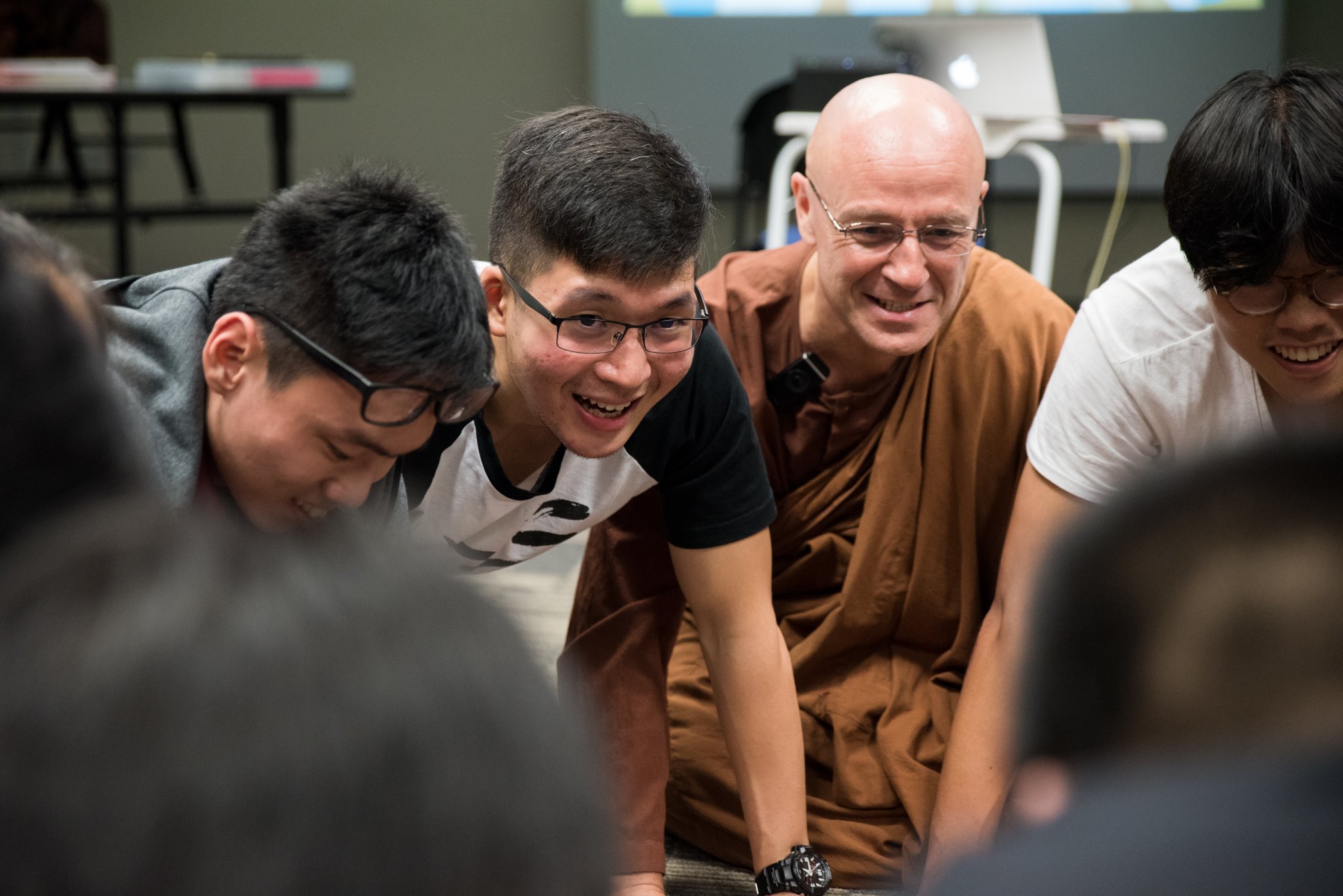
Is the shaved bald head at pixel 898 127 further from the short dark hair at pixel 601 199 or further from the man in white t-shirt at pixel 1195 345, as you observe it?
the short dark hair at pixel 601 199

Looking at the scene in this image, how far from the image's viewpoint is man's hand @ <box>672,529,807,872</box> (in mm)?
1538

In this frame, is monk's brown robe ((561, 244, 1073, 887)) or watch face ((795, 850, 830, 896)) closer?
watch face ((795, 850, 830, 896))

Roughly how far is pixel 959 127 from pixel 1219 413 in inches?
19.7

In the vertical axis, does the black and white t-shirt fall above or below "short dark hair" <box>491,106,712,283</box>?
below

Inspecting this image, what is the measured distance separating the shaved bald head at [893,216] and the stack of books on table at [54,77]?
2.94 m

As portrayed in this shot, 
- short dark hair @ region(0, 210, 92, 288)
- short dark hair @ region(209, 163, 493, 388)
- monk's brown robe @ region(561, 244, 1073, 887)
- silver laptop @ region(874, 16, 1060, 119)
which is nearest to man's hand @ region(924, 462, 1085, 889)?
monk's brown robe @ region(561, 244, 1073, 887)

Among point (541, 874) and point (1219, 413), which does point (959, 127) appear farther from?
point (541, 874)

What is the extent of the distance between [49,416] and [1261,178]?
112 cm

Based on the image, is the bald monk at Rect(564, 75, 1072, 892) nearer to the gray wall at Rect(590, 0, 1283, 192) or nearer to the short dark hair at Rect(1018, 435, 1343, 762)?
the short dark hair at Rect(1018, 435, 1343, 762)

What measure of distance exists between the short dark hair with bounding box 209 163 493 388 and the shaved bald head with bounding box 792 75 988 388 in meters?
0.68

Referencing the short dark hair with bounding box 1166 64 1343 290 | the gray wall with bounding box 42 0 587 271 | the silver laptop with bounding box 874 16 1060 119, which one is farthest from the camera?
the gray wall with bounding box 42 0 587 271

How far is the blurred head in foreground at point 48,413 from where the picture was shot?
0.67m

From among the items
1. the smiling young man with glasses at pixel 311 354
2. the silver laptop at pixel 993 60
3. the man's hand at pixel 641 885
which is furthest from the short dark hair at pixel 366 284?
the silver laptop at pixel 993 60

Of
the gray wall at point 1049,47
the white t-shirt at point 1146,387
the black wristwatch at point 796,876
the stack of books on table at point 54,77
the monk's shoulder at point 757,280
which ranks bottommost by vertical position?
the black wristwatch at point 796,876
